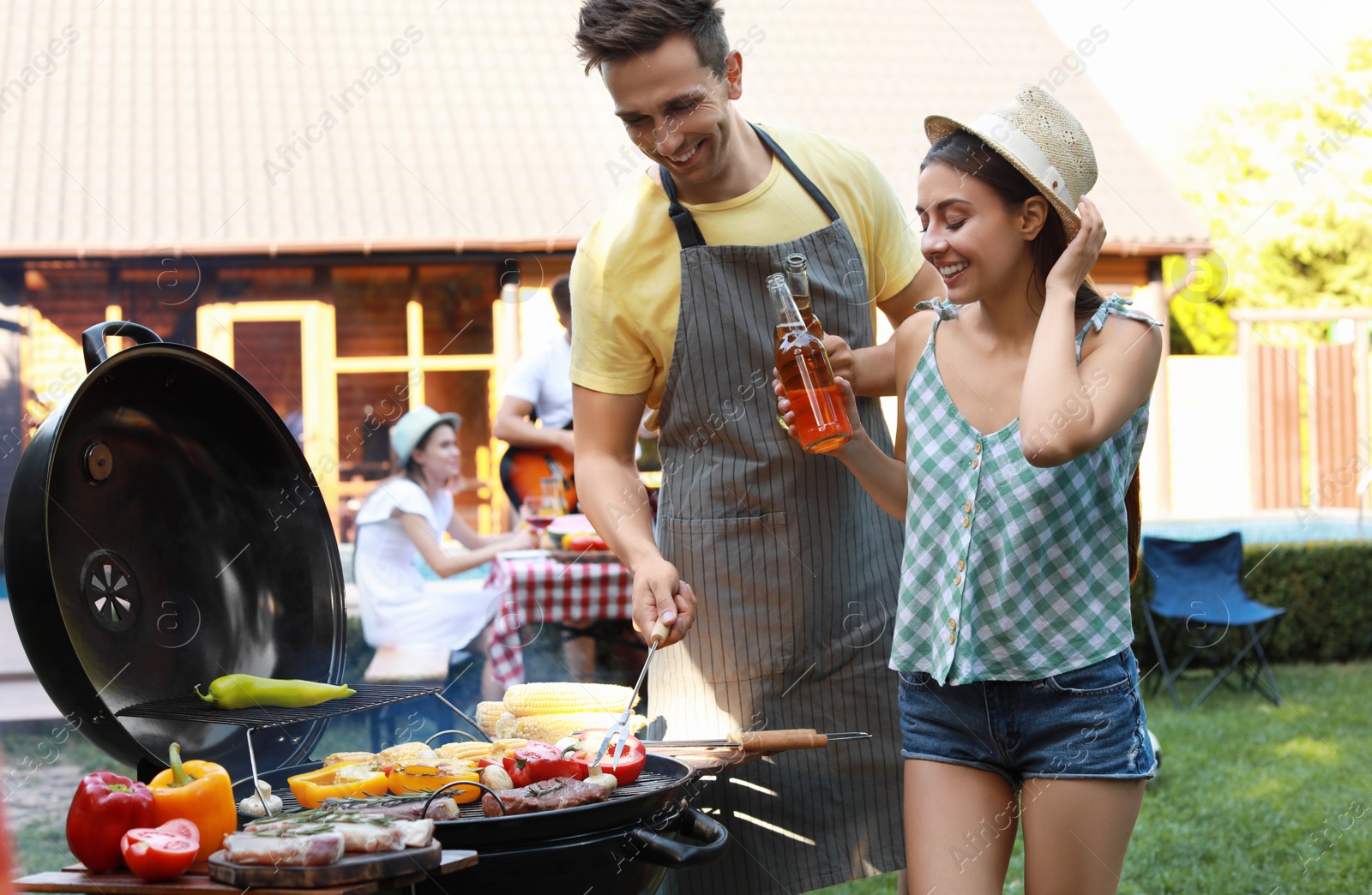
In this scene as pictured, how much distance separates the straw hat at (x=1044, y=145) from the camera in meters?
1.99

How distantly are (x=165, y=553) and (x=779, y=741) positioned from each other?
1.15m

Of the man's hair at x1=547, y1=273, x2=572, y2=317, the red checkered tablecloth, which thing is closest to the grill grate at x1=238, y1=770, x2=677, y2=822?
the red checkered tablecloth

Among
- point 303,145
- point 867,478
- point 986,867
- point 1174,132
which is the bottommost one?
point 986,867

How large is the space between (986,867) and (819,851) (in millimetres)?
702

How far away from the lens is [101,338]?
202cm

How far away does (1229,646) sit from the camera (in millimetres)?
8555

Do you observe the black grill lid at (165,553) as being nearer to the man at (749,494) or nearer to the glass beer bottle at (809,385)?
the man at (749,494)

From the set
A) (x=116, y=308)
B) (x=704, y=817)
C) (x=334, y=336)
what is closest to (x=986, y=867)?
(x=704, y=817)

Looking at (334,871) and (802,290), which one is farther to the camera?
(802,290)

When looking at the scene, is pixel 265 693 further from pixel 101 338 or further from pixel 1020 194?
pixel 1020 194

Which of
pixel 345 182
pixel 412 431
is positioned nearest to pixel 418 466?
pixel 412 431

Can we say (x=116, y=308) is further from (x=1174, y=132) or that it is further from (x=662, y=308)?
(x=1174, y=132)

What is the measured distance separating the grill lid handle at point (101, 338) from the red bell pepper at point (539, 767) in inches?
36.3

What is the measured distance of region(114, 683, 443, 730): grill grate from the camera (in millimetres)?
1890
